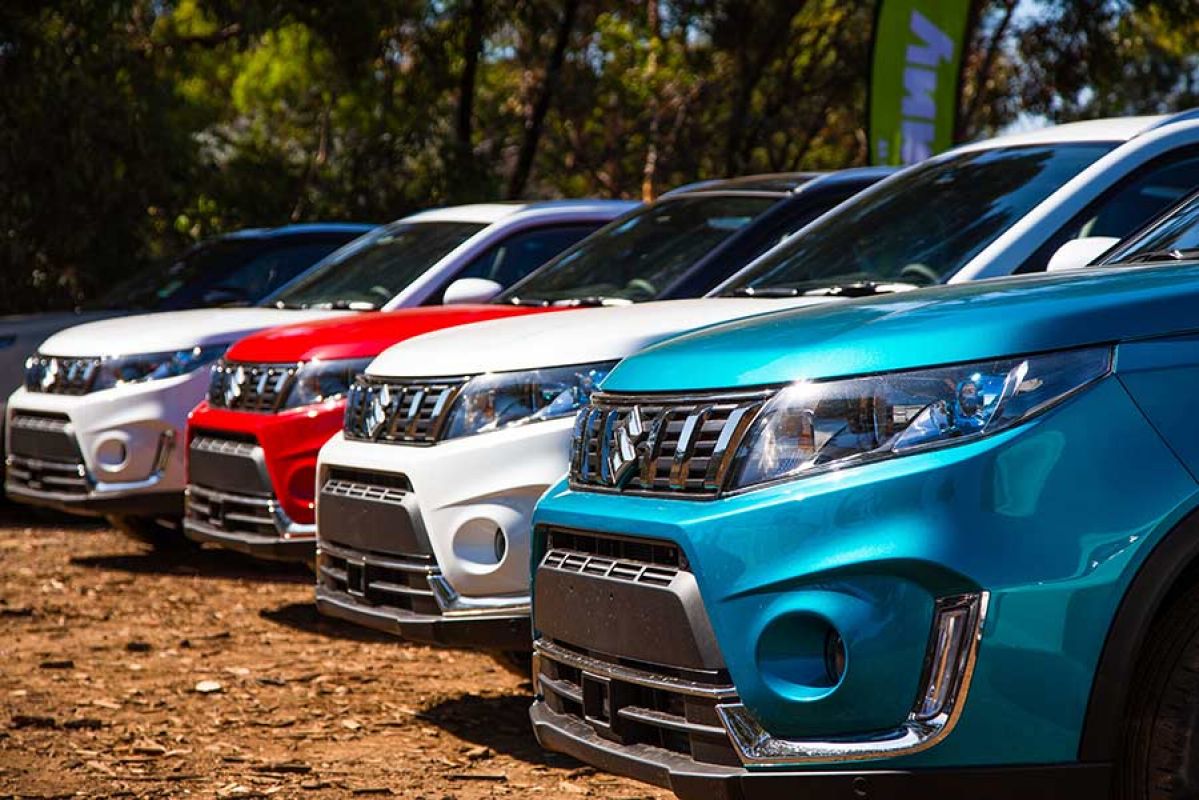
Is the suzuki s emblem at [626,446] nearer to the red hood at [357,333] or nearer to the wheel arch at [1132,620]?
the wheel arch at [1132,620]

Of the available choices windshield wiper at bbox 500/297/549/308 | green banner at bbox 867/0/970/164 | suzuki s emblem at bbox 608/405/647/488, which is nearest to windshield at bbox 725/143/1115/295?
windshield wiper at bbox 500/297/549/308

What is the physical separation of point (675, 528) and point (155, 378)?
606 cm

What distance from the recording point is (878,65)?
1451cm

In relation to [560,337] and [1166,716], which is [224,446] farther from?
[1166,716]

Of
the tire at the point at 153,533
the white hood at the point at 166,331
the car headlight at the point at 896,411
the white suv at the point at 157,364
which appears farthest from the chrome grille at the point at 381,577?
the tire at the point at 153,533

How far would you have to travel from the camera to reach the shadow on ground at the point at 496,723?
5719mm

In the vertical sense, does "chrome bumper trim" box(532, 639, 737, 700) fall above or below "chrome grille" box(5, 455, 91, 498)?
above

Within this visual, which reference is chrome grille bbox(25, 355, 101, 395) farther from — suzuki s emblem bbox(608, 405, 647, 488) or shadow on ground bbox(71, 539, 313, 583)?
suzuki s emblem bbox(608, 405, 647, 488)

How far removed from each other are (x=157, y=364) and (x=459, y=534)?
4.10 meters

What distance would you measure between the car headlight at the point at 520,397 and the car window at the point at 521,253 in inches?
Answer: 140

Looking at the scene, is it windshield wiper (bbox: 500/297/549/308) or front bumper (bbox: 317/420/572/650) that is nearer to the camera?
front bumper (bbox: 317/420/572/650)

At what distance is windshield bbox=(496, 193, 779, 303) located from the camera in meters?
A: 7.69

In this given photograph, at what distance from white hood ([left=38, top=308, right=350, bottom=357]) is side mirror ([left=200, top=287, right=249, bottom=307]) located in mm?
1282

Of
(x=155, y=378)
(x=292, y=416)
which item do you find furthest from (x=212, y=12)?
(x=292, y=416)
